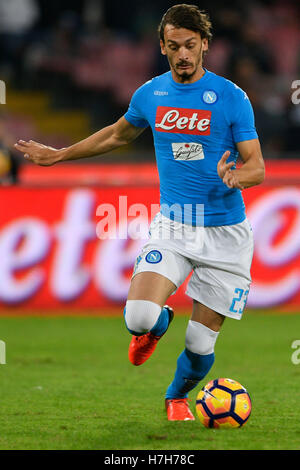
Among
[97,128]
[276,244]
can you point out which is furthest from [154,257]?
[97,128]

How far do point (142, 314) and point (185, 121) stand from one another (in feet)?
3.92

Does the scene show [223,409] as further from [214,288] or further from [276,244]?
[276,244]

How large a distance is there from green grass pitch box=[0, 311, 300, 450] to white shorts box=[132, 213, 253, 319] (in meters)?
0.77

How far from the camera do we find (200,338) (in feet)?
17.4

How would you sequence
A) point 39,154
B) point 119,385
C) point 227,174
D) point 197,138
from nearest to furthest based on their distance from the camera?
point 227,174 < point 197,138 < point 39,154 < point 119,385

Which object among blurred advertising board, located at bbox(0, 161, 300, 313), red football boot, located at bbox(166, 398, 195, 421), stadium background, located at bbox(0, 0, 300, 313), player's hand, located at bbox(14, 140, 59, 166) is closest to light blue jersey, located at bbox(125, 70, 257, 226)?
player's hand, located at bbox(14, 140, 59, 166)

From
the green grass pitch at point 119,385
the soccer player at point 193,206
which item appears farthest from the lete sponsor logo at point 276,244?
the soccer player at point 193,206

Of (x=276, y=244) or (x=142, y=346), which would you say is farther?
(x=276, y=244)

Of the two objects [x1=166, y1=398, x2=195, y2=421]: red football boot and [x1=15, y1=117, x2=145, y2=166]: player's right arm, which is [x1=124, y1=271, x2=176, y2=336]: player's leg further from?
[x1=15, y1=117, x2=145, y2=166]: player's right arm

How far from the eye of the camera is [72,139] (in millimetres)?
15383

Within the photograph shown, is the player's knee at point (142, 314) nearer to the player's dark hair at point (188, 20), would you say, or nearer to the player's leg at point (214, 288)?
the player's leg at point (214, 288)

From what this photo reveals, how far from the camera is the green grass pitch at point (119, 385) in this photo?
4.80m

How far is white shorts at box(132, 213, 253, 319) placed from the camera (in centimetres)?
527
